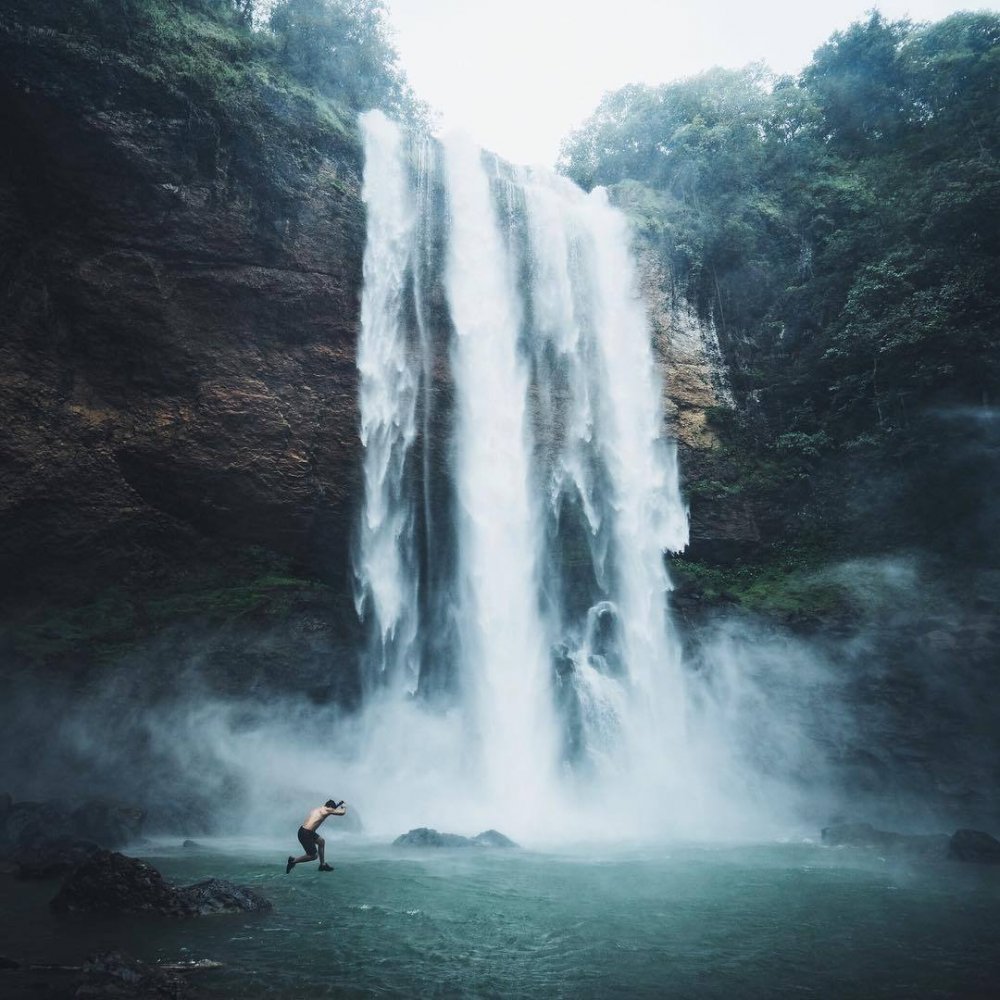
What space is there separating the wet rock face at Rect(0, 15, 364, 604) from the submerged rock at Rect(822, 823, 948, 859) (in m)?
12.4

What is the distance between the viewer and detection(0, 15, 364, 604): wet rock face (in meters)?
14.2

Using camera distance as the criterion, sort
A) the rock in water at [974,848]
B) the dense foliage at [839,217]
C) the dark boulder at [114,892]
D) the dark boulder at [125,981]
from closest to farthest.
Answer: the dark boulder at [125,981] < the dark boulder at [114,892] < the rock in water at [974,848] < the dense foliage at [839,217]

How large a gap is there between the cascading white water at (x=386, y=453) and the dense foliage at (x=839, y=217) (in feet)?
28.4

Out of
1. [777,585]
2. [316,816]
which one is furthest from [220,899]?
[777,585]

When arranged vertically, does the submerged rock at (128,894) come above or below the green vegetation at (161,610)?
below

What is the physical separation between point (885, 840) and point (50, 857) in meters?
13.6

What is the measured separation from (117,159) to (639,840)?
694 inches

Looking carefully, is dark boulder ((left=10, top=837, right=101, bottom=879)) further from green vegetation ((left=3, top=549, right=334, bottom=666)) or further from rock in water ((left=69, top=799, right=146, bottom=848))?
green vegetation ((left=3, top=549, right=334, bottom=666))

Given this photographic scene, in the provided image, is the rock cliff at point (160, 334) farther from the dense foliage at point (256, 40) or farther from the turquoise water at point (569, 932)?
the turquoise water at point (569, 932)

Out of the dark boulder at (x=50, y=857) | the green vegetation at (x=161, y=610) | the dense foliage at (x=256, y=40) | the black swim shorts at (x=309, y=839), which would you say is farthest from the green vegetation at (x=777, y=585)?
the dense foliage at (x=256, y=40)

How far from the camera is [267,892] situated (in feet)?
26.8

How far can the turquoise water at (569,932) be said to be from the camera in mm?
5270

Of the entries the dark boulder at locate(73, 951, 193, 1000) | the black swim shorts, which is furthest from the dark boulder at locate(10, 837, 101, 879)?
the dark boulder at locate(73, 951, 193, 1000)

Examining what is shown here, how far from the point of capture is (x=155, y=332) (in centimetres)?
1493
